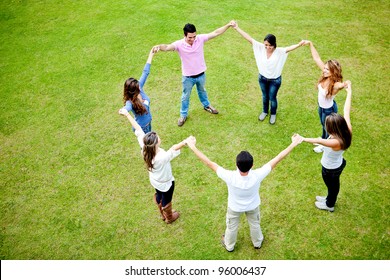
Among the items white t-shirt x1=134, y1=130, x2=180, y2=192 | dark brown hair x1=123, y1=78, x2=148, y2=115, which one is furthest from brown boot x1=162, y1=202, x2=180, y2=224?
dark brown hair x1=123, y1=78, x2=148, y2=115

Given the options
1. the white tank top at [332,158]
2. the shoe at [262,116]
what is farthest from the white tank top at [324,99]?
the shoe at [262,116]

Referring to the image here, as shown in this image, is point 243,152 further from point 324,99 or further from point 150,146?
point 324,99

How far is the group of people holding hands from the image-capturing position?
4070 mm

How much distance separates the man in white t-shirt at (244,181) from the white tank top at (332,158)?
0.77 meters

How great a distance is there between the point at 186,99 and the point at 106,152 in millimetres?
2253

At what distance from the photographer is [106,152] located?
7195 mm

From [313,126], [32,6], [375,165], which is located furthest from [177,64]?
[32,6]

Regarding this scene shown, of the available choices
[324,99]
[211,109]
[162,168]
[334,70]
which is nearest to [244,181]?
[162,168]

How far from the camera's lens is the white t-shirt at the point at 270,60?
632 centimetres

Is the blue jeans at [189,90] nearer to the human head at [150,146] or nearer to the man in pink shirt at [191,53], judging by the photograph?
the man in pink shirt at [191,53]

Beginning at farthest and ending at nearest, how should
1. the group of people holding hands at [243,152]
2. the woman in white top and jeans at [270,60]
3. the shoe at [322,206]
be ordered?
the woman in white top and jeans at [270,60]
the shoe at [322,206]
the group of people holding hands at [243,152]

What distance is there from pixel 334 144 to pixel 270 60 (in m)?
2.62

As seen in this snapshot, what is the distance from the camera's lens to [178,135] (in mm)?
7441

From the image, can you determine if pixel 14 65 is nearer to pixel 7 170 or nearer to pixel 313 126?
pixel 7 170
